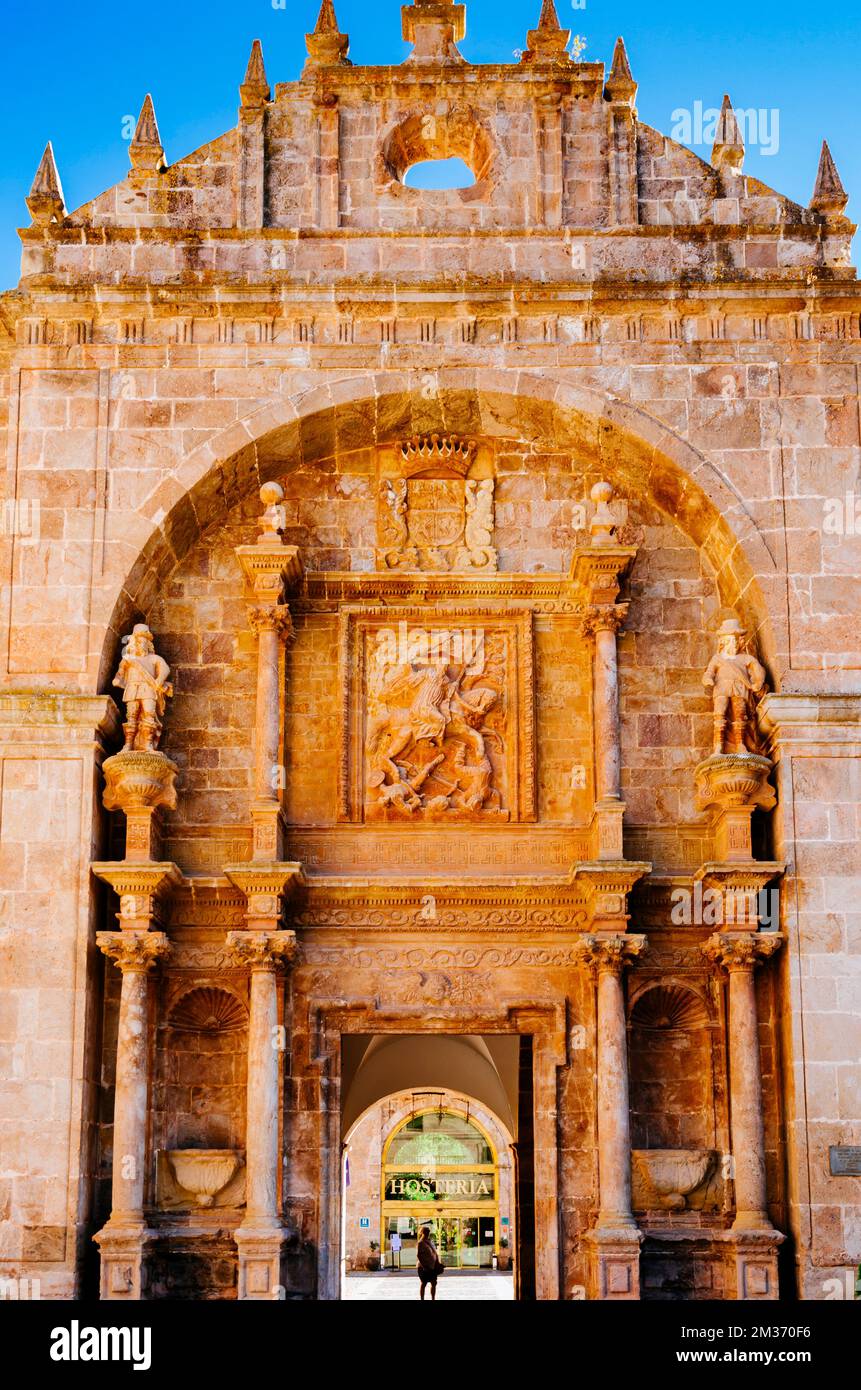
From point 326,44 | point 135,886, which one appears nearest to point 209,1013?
point 135,886

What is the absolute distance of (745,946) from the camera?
14.0m

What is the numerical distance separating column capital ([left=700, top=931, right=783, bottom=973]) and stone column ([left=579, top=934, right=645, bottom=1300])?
59cm

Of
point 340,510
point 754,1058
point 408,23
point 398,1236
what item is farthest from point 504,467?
point 398,1236

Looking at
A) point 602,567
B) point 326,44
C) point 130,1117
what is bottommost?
point 130,1117

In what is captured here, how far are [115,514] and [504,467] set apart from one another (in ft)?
10.4

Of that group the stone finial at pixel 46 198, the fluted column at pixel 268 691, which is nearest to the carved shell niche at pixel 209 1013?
the fluted column at pixel 268 691

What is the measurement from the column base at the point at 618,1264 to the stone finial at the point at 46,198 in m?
8.92

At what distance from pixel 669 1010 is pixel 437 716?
2.85 metres

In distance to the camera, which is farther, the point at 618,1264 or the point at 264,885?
the point at 264,885

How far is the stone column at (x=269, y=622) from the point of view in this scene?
48.1 feet

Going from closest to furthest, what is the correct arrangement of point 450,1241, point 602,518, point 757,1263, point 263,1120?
point 757,1263 → point 263,1120 → point 602,518 → point 450,1241

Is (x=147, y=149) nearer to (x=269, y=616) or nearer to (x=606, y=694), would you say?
(x=269, y=616)

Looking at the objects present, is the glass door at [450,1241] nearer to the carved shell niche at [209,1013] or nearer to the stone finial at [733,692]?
the carved shell niche at [209,1013]

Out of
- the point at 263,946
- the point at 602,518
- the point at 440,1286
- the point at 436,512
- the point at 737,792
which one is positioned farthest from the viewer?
the point at 440,1286
